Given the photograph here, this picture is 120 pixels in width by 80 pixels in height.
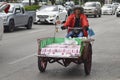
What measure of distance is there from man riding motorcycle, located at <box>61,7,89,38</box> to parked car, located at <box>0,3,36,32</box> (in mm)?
12417

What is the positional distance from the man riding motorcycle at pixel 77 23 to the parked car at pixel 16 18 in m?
12.4

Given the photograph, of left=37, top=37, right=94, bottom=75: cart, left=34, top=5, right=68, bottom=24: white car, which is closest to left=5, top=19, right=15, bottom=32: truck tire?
left=34, top=5, right=68, bottom=24: white car

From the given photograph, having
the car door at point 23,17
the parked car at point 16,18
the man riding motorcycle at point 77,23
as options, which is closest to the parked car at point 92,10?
the parked car at point 16,18

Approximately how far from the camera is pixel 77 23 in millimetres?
10664

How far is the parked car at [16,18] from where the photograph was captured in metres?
22.8

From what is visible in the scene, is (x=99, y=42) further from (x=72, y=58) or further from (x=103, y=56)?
(x=72, y=58)

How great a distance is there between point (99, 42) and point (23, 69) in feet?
24.4

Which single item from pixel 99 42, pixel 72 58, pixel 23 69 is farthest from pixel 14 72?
pixel 99 42

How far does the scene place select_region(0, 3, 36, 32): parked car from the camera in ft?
74.9

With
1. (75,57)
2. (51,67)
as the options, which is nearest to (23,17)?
(51,67)

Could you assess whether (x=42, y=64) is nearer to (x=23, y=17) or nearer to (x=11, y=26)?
(x=11, y=26)

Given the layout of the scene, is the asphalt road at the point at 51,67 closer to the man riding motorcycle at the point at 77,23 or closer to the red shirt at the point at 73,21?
the man riding motorcycle at the point at 77,23

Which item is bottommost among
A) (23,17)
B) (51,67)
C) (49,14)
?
(49,14)

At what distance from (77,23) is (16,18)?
13.5m
